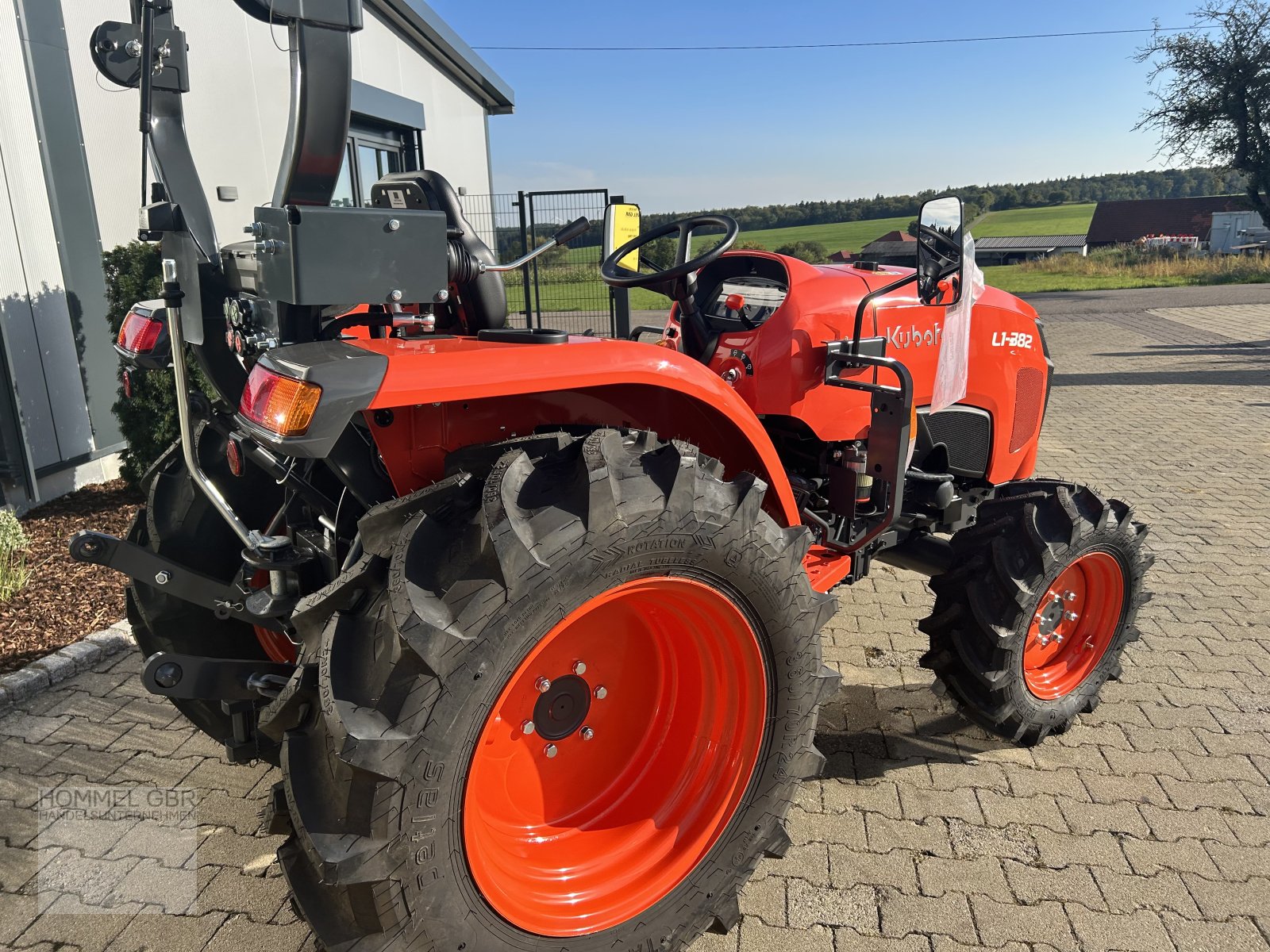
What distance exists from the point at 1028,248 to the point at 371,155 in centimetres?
3386

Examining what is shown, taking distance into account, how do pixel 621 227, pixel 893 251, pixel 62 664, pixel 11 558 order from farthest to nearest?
1. pixel 893 251
2. pixel 11 558
3. pixel 62 664
4. pixel 621 227

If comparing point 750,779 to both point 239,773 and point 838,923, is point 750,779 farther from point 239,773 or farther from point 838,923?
point 239,773

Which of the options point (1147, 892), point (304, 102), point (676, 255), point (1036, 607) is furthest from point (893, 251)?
point (304, 102)

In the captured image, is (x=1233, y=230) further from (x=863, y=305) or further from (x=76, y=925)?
(x=76, y=925)

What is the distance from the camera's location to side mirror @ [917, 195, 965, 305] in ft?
7.87

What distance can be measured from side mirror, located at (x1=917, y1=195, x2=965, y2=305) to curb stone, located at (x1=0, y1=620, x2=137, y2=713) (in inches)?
108

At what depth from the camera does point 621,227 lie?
2857 millimetres

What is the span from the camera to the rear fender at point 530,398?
1.54 metres

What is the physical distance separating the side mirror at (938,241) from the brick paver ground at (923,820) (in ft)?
4.79

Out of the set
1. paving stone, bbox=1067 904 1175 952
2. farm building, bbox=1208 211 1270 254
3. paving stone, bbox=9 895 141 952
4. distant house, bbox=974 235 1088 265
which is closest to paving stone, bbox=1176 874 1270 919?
paving stone, bbox=1067 904 1175 952

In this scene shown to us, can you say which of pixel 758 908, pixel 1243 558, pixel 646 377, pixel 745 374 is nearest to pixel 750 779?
pixel 758 908

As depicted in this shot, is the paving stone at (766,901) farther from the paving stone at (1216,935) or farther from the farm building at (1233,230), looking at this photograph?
the farm building at (1233,230)

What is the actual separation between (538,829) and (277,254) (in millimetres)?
1301
